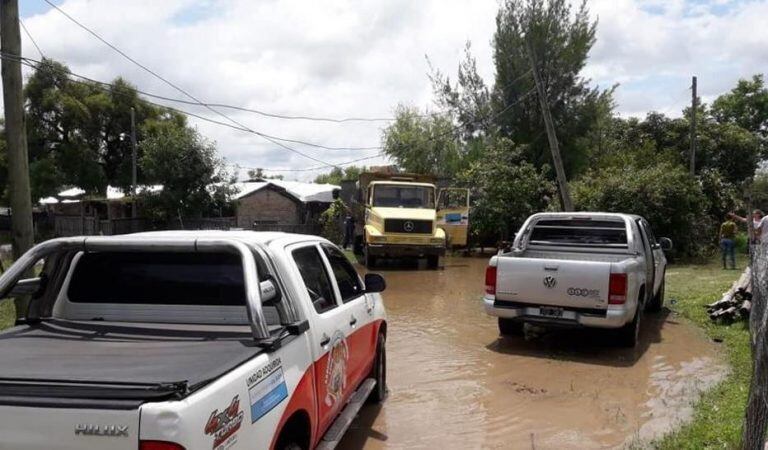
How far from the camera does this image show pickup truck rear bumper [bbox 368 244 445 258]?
17969mm

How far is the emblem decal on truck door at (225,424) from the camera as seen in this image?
2515 mm

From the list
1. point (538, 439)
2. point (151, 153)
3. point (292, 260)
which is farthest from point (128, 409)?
point (151, 153)

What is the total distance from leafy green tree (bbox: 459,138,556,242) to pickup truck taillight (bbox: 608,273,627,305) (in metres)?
15.4

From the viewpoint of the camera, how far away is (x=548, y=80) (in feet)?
97.4

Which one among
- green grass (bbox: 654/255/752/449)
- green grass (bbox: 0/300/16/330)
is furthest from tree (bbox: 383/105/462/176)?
green grass (bbox: 0/300/16/330)

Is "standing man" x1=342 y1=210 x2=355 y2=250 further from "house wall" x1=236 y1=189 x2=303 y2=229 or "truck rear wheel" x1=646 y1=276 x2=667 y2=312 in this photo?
"truck rear wheel" x1=646 y1=276 x2=667 y2=312

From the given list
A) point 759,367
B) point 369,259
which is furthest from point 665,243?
point 369,259

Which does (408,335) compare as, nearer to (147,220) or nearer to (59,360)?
(59,360)

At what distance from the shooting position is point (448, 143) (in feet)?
125

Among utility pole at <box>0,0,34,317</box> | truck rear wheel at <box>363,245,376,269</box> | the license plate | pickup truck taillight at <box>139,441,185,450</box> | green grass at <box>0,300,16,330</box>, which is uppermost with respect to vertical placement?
utility pole at <box>0,0,34,317</box>

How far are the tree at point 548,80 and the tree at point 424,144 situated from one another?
5.70 meters

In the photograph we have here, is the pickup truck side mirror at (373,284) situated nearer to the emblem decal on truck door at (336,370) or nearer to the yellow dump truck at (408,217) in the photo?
the emblem decal on truck door at (336,370)

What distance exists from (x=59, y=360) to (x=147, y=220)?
94.7 ft

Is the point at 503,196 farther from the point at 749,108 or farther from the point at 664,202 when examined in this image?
the point at 749,108
